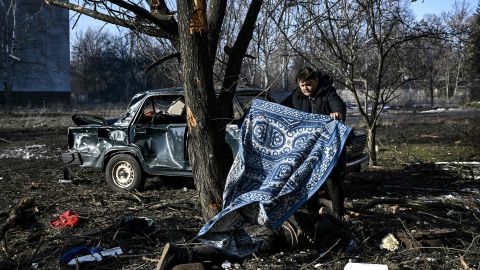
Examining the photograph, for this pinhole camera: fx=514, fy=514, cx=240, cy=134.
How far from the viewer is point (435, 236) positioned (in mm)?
4660

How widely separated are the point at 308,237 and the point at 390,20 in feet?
21.8

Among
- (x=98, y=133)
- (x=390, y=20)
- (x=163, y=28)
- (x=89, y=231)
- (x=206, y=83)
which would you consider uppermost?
(x=390, y=20)

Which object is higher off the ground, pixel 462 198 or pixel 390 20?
pixel 390 20

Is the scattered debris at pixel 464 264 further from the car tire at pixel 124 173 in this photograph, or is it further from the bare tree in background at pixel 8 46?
the bare tree in background at pixel 8 46

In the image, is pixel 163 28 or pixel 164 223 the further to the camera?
pixel 164 223

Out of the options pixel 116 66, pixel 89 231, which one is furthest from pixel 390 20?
pixel 116 66

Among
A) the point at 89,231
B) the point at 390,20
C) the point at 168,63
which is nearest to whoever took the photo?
the point at 89,231

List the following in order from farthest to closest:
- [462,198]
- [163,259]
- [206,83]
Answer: [462,198]
[206,83]
[163,259]

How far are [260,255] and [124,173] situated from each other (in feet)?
15.0

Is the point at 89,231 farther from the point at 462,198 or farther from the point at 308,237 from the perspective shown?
the point at 462,198

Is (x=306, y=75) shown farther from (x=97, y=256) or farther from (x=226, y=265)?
(x=97, y=256)

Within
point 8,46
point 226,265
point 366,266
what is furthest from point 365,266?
point 8,46

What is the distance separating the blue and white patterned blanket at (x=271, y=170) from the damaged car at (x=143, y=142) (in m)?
2.84

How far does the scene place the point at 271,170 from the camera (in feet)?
15.8
